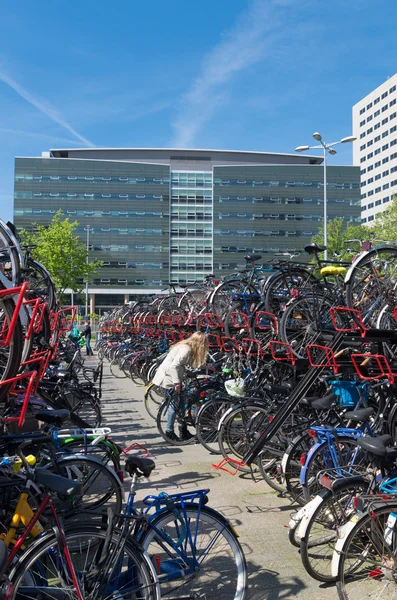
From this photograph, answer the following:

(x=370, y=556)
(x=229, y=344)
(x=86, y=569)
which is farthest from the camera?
(x=229, y=344)

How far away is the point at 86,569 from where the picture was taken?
8.81 ft

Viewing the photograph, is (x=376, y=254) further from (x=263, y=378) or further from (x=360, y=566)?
(x=360, y=566)

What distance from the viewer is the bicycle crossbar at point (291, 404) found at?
16.7 feet

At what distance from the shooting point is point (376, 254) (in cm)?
559

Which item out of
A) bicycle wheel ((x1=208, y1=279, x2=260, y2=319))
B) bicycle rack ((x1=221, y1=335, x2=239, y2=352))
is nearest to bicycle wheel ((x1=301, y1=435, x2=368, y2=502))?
bicycle rack ((x1=221, y1=335, x2=239, y2=352))

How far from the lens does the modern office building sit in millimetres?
75125

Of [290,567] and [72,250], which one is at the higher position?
[72,250]

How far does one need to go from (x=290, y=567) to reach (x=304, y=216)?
77055mm

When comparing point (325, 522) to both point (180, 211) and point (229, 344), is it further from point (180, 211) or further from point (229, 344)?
point (180, 211)

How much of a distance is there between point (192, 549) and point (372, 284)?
354 cm

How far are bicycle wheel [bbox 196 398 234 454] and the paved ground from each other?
0.19 metres

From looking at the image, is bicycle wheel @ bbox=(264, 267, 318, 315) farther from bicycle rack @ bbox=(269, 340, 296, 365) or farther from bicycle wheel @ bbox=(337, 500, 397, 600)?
bicycle wheel @ bbox=(337, 500, 397, 600)

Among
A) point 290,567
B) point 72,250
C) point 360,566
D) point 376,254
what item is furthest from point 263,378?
point 72,250

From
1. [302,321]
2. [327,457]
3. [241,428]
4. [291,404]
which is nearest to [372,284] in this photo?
[302,321]
